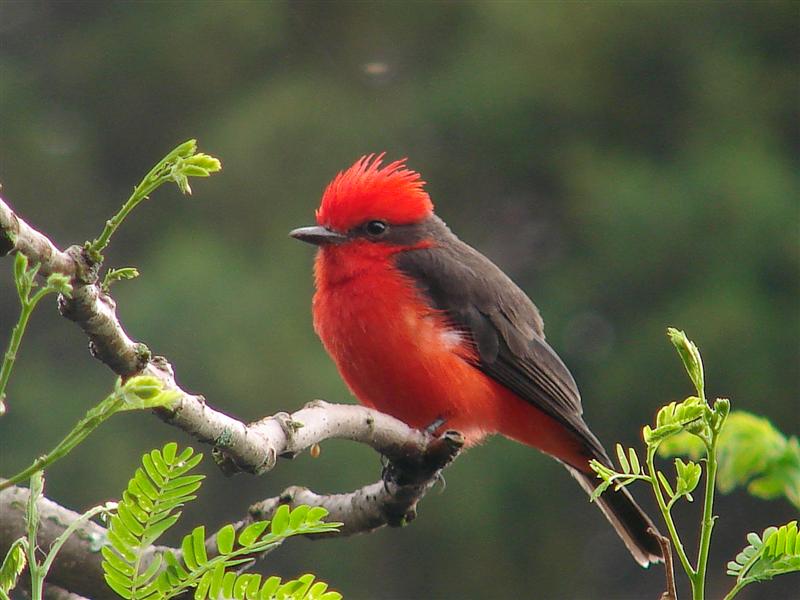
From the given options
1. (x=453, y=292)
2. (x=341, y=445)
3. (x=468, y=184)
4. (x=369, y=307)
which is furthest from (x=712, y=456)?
(x=468, y=184)

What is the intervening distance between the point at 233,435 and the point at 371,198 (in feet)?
8.54

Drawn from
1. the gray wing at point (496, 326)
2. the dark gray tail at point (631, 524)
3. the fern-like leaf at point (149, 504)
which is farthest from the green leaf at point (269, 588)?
the gray wing at point (496, 326)

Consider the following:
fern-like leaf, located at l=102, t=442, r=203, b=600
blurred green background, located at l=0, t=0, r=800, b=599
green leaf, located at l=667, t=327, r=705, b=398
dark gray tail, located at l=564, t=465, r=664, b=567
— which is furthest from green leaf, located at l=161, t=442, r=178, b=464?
blurred green background, located at l=0, t=0, r=800, b=599

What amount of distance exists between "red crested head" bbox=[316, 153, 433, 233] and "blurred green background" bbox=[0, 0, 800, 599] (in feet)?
22.6

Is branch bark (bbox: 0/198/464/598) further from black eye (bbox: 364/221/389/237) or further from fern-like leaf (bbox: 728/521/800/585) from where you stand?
black eye (bbox: 364/221/389/237)

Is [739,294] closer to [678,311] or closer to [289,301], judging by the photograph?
[678,311]

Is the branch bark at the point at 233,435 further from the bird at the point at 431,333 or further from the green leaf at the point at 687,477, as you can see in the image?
the bird at the point at 431,333

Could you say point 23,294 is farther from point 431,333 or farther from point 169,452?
point 431,333

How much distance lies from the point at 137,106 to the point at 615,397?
Result: 7092 millimetres

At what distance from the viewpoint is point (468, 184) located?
15.5m

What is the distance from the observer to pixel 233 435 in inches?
84.4

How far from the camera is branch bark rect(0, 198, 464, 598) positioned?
1.76 meters

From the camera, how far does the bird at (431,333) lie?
416 cm

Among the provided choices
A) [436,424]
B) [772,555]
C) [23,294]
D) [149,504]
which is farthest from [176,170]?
[436,424]
